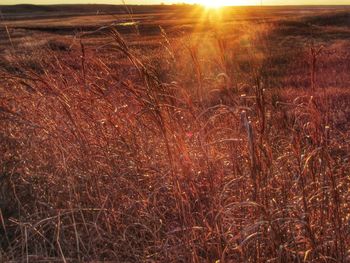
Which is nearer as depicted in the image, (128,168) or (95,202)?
(95,202)

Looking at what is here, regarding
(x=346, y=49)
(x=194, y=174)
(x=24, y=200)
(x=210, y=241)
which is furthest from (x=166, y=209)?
(x=346, y=49)

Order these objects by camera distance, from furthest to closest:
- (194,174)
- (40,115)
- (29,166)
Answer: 1. (40,115)
2. (29,166)
3. (194,174)

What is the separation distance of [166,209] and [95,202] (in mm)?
468

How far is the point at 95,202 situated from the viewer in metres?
3.46

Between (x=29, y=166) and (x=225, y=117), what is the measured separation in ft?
5.46

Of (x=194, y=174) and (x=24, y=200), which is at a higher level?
(x=194, y=174)

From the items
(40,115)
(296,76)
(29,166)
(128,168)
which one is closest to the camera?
(128,168)

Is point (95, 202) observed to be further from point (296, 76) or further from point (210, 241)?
point (296, 76)

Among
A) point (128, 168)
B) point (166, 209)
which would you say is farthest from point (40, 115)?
point (166, 209)

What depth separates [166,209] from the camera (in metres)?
3.35

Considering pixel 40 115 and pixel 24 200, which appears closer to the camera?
pixel 24 200

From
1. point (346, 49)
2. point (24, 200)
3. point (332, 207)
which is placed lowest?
point (346, 49)

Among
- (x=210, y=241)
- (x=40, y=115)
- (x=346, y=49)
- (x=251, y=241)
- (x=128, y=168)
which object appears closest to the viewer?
(x=251, y=241)

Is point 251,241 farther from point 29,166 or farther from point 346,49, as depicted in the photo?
point 346,49
